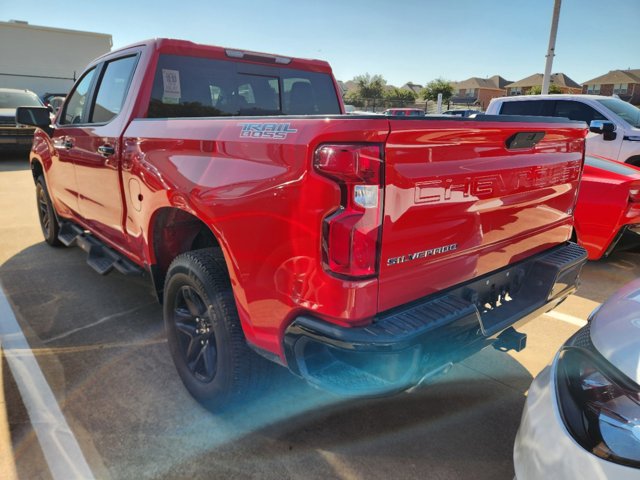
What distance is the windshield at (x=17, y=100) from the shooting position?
44.3 ft

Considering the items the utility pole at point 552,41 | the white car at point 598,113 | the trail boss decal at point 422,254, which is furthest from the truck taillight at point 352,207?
the utility pole at point 552,41

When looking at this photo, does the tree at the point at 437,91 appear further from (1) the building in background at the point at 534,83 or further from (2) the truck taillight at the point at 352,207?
(2) the truck taillight at the point at 352,207

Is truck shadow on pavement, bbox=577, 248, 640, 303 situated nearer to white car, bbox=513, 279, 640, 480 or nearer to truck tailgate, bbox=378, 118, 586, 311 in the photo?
truck tailgate, bbox=378, 118, 586, 311

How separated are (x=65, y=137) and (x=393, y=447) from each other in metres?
3.69

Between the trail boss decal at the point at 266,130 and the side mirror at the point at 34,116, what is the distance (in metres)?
3.26

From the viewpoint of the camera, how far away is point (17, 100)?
13.8m

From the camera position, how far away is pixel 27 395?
2783 millimetres

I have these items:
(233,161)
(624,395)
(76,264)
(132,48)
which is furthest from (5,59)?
(624,395)

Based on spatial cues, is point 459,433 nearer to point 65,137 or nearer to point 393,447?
point 393,447

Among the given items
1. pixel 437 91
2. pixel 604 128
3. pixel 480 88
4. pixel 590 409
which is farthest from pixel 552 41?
pixel 480 88

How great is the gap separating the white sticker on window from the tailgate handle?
7.50 feet

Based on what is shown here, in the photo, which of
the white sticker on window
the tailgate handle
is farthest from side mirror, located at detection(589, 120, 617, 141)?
the white sticker on window

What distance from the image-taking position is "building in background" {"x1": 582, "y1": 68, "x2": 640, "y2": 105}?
220 feet

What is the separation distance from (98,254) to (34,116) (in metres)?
1.56
